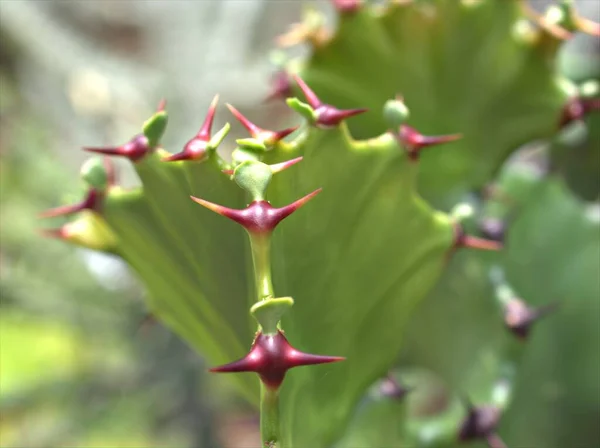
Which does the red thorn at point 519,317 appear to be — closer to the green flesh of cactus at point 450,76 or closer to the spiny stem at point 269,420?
the green flesh of cactus at point 450,76

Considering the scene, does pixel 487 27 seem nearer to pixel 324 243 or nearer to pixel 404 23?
pixel 404 23

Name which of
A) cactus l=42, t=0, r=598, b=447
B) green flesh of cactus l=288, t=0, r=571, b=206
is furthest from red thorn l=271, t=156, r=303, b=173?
green flesh of cactus l=288, t=0, r=571, b=206

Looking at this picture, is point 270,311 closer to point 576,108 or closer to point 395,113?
point 395,113

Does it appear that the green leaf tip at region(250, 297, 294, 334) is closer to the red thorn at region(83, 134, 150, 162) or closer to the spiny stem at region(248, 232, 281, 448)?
the spiny stem at region(248, 232, 281, 448)

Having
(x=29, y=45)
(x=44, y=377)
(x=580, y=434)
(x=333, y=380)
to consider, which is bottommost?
(x=44, y=377)

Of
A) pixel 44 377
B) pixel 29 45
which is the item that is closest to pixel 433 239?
pixel 44 377

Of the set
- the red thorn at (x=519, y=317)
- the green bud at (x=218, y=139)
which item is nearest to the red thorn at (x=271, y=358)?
the green bud at (x=218, y=139)

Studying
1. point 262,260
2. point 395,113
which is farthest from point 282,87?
point 262,260
